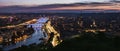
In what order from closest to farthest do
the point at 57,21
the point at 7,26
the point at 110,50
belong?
the point at 110,50 → the point at 7,26 → the point at 57,21

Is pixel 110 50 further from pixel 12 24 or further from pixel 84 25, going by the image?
pixel 12 24

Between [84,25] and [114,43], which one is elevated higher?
[114,43]

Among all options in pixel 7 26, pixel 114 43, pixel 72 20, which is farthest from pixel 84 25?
pixel 114 43

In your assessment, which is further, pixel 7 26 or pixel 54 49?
pixel 7 26

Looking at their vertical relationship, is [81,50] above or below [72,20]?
above

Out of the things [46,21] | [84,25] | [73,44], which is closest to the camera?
[73,44]

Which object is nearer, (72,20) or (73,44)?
(73,44)

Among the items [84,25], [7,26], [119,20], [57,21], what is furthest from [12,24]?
[119,20]

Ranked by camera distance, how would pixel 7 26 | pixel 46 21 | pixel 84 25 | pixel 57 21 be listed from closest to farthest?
pixel 84 25 → pixel 7 26 → pixel 57 21 → pixel 46 21

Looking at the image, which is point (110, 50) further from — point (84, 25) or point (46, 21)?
point (46, 21)
